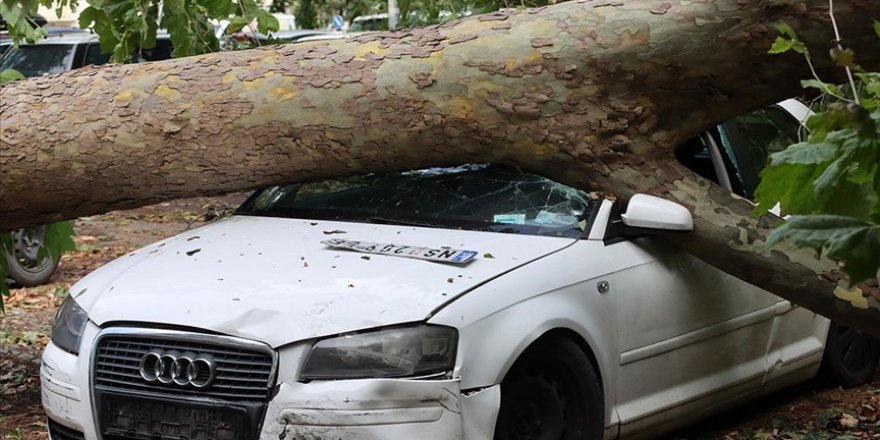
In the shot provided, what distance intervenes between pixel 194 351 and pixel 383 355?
682 millimetres

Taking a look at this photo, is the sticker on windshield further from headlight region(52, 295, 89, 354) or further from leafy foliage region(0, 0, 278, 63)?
leafy foliage region(0, 0, 278, 63)

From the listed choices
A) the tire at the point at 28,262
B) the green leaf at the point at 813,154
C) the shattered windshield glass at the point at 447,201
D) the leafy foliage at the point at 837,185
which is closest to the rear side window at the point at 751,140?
the shattered windshield glass at the point at 447,201

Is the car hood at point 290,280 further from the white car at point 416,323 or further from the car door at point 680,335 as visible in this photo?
the car door at point 680,335

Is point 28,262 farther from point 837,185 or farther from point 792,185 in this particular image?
point 837,185

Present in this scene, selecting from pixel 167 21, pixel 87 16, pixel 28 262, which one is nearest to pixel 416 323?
pixel 167 21

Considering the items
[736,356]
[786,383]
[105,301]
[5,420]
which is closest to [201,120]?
[105,301]

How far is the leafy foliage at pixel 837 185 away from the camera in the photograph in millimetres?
2561

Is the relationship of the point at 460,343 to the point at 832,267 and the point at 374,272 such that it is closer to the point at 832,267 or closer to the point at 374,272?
the point at 374,272

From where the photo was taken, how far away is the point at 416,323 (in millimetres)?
4234

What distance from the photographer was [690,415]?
5402mm

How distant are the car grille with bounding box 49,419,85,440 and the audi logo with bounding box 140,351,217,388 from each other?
44 cm

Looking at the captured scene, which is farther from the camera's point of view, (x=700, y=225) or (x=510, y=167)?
(x=510, y=167)

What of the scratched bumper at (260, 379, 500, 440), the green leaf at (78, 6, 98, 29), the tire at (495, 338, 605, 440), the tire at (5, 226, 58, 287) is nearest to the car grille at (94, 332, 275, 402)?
the scratched bumper at (260, 379, 500, 440)

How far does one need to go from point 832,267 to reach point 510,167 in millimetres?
1410
